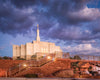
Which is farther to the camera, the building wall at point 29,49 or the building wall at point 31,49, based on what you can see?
the building wall at point 31,49

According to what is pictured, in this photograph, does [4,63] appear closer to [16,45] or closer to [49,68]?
[49,68]

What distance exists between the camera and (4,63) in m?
24.0

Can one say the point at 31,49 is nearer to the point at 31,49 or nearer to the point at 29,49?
the point at 31,49

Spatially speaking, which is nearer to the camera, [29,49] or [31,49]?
[29,49]

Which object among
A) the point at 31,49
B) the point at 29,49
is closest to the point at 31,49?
the point at 31,49

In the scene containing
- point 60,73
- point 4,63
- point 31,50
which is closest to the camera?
point 60,73

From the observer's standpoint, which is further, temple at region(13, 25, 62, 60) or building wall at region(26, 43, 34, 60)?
temple at region(13, 25, 62, 60)

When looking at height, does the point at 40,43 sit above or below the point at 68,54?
above

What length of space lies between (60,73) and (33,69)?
13.7 feet

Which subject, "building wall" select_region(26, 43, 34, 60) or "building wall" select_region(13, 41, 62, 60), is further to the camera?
"building wall" select_region(13, 41, 62, 60)

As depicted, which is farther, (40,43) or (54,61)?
(40,43)

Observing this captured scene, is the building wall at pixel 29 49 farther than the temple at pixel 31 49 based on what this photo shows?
No

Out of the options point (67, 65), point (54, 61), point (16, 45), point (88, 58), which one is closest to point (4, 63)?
point (54, 61)

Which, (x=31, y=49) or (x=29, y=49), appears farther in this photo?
(x=31, y=49)
